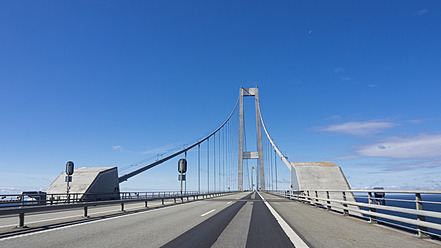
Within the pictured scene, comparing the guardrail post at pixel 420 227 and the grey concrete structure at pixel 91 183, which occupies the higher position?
the guardrail post at pixel 420 227

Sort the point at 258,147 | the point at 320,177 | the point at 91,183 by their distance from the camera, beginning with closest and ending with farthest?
1. the point at 91,183
2. the point at 320,177
3. the point at 258,147

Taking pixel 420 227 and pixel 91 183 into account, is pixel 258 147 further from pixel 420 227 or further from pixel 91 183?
pixel 420 227

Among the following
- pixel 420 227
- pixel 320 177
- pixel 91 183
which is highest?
pixel 420 227

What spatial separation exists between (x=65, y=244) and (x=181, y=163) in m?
19.4

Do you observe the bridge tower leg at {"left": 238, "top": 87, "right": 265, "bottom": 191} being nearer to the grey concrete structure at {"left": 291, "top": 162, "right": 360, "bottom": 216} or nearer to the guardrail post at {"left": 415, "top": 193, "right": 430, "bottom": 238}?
the grey concrete structure at {"left": 291, "top": 162, "right": 360, "bottom": 216}

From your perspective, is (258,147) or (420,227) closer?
(420,227)

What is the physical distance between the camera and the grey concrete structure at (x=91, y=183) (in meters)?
26.6

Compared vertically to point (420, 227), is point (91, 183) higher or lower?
lower

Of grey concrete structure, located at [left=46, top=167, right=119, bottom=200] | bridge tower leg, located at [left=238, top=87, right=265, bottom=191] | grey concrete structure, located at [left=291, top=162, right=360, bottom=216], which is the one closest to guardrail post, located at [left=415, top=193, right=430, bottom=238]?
grey concrete structure, located at [left=46, top=167, right=119, bottom=200]

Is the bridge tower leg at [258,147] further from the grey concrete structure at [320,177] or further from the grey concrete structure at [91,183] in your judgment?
the grey concrete structure at [91,183]

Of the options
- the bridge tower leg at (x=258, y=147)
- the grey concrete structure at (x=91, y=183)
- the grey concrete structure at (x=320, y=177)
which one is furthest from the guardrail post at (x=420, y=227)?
the bridge tower leg at (x=258, y=147)

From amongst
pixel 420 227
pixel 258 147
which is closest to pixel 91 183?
pixel 420 227

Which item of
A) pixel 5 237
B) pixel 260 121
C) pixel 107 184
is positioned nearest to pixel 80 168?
pixel 107 184

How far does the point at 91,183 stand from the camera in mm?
26781
